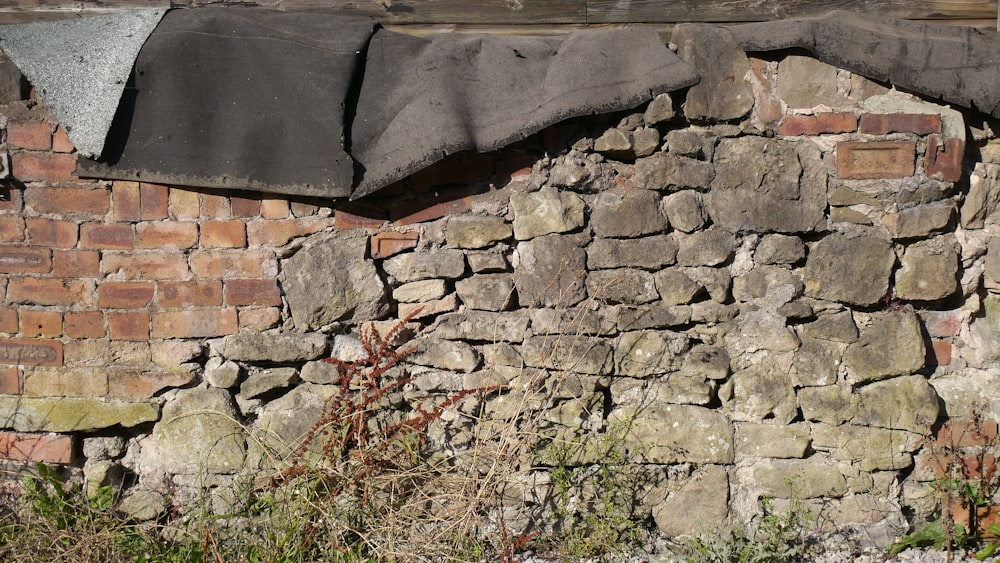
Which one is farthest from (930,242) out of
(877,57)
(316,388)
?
(316,388)

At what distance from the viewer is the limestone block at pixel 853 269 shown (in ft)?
8.68

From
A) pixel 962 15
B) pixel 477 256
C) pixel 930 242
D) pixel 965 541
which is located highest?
pixel 962 15

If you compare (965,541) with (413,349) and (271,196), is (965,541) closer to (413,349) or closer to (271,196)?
(413,349)

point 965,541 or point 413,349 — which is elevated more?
point 413,349

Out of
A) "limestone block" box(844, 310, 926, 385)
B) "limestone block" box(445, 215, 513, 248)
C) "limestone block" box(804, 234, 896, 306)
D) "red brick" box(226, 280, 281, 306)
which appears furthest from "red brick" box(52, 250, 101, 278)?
"limestone block" box(844, 310, 926, 385)

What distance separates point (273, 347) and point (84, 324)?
2.06 ft

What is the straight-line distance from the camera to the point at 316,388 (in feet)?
9.07

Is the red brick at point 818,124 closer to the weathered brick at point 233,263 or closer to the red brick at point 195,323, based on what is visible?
the weathered brick at point 233,263

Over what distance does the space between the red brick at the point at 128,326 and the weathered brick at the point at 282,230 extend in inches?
17.4

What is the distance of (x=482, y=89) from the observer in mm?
2697

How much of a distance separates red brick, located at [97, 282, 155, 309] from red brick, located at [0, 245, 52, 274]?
192 millimetres

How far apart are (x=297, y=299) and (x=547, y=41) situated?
1222 millimetres

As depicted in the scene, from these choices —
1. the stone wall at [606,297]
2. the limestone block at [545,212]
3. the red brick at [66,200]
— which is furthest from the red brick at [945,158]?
the red brick at [66,200]

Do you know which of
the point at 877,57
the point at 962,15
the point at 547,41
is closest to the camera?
the point at 877,57
